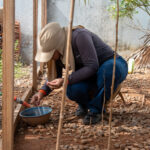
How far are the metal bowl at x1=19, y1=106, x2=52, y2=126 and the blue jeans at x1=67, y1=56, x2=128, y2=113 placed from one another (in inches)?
13.7

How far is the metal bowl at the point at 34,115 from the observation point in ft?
7.52

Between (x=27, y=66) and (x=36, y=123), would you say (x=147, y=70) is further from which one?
(x=36, y=123)

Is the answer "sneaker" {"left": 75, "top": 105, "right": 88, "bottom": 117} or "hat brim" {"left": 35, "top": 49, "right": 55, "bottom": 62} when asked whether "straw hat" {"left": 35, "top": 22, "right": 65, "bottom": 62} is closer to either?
"hat brim" {"left": 35, "top": 49, "right": 55, "bottom": 62}

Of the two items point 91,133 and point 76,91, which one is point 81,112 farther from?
point 91,133

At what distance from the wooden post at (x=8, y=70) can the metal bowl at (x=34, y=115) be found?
607mm

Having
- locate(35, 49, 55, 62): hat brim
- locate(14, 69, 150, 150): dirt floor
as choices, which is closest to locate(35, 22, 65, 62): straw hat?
locate(35, 49, 55, 62): hat brim

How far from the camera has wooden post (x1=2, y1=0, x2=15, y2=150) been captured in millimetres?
1502

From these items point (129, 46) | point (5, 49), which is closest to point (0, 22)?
point (129, 46)

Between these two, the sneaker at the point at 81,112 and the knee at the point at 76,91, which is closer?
the knee at the point at 76,91

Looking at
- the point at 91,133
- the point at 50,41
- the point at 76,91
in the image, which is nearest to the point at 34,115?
the point at 76,91

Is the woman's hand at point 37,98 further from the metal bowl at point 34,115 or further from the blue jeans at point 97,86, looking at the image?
the blue jeans at point 97,86

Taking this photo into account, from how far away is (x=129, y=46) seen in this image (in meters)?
7.71

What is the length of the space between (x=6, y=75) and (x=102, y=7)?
6.41 metres

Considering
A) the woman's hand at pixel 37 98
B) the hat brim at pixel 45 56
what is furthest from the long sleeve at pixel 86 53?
the woman's hand at pixel 37 98
